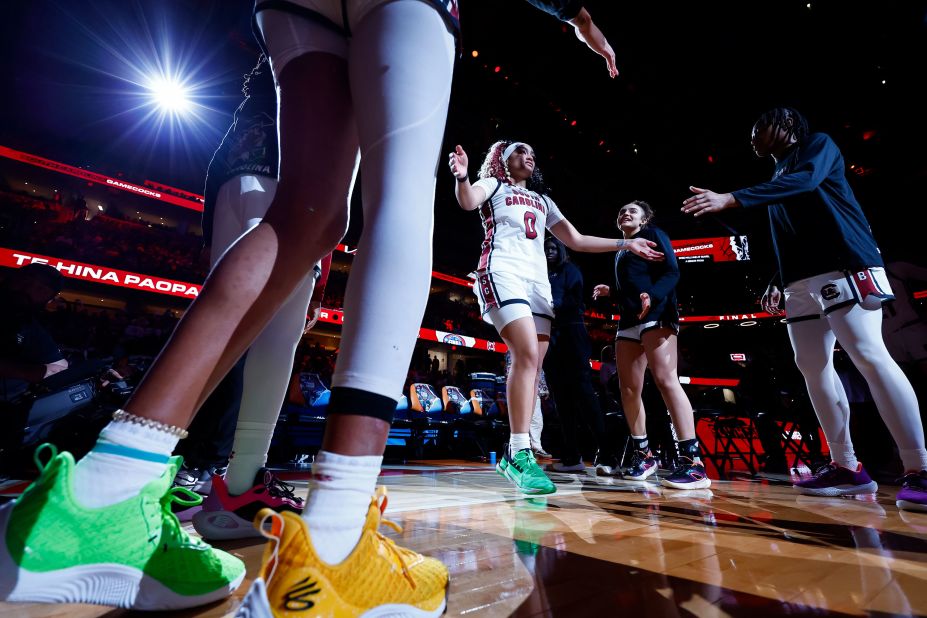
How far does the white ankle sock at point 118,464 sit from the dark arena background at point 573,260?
7.6 inches

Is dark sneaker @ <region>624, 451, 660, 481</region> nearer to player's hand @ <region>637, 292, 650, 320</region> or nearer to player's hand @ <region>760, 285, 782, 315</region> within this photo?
player's hand @ <region>637, 292, 650, 320</region>

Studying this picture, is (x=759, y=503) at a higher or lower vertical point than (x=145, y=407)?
lower

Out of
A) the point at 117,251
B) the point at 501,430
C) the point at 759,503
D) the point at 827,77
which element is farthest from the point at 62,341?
the point at 827,77

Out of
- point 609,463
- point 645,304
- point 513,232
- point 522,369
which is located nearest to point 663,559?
point 522,369

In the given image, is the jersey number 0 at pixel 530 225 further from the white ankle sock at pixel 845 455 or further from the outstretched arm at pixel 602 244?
the white ankle sock at pixel 845 455

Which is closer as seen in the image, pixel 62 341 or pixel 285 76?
pixel 285 76

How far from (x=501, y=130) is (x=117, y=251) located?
10.7 m

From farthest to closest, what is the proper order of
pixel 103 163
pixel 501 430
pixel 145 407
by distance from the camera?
1. pixel 103 163
2. pixel 501 430
3. pixel 145 407

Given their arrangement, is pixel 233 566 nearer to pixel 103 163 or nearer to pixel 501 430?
pixel 501 430

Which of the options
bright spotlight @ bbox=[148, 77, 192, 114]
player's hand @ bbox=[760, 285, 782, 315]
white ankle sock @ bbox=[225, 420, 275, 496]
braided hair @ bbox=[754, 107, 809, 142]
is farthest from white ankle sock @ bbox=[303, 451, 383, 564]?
bright spotlight @ bbox=[148, 77, 192, 114]

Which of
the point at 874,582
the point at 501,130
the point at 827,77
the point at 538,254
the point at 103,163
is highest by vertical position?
the point at 103,163

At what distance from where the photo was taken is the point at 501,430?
6289 mm

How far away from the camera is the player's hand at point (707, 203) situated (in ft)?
5.22

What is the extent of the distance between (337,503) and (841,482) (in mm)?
2395
